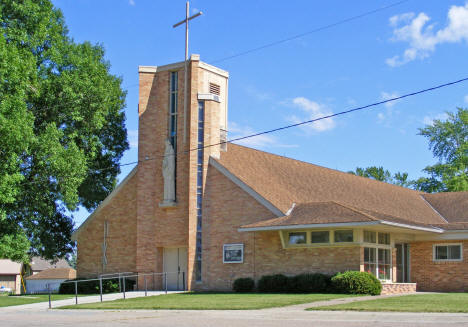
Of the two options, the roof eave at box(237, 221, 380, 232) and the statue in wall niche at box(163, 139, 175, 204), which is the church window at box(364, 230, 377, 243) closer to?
the roof eave at box(237, 221, 380, 232)

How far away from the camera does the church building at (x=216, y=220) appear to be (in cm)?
2727

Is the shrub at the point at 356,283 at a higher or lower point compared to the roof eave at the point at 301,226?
lower

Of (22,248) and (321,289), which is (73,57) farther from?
(321,289)

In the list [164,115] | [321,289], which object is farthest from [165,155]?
[321,289]

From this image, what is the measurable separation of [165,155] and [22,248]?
8.51 meters

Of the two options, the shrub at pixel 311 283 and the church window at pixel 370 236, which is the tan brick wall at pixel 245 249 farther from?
the church window at pixel 370 236

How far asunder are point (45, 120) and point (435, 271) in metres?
21.5

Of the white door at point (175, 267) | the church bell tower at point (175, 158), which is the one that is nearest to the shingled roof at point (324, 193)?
the church bell tower at point (175, 158)

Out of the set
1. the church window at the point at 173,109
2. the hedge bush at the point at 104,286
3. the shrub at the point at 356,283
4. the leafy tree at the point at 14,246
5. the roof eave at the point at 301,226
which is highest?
the church window at the point at 173,109

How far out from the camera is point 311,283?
25.4m

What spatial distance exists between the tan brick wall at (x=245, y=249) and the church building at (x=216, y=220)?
0.15 ft

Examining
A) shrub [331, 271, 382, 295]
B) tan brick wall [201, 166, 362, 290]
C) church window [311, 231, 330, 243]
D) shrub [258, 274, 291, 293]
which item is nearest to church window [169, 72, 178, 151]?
tan brick wall [201, 166, 362, 290]

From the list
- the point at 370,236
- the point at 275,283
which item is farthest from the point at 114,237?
the point at 370,236

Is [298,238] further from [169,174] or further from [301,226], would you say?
[169,174]
